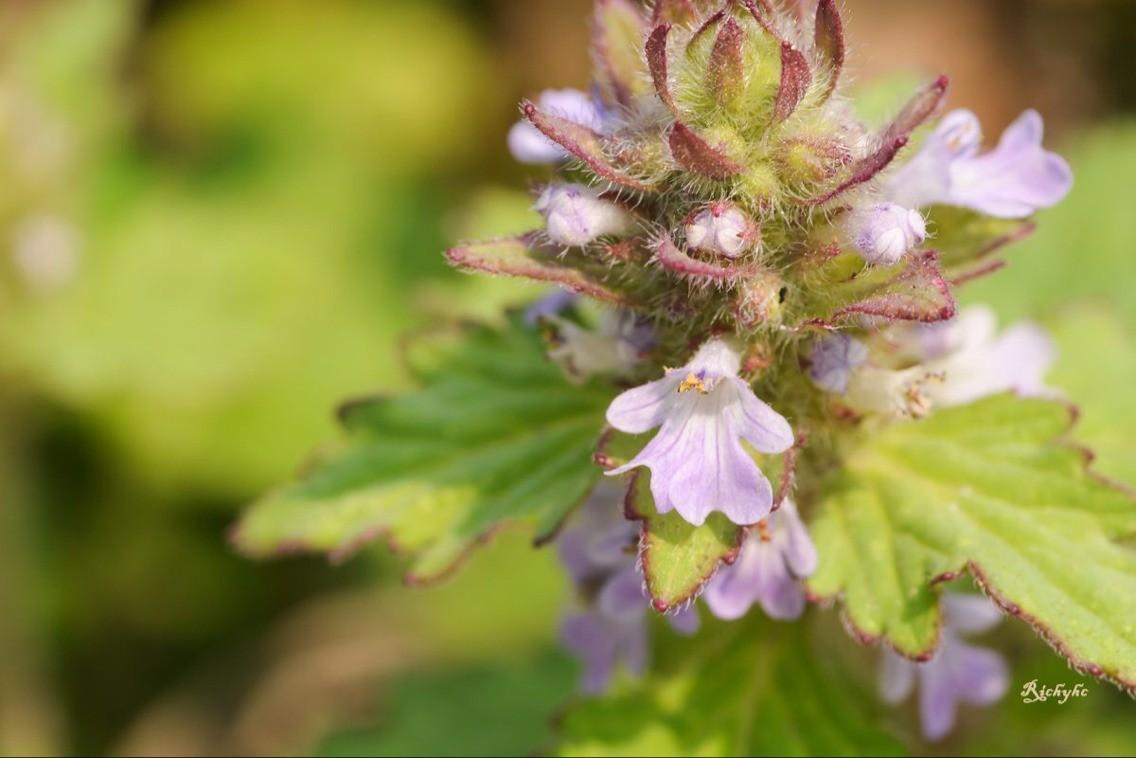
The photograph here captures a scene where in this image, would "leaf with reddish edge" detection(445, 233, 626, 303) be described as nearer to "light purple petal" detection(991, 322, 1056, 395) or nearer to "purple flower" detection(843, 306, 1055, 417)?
"purple flower" detection(843, 306, 1055, 417)

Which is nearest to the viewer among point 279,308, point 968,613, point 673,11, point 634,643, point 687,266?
point 687,266

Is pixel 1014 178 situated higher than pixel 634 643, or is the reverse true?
pixel 1014 178

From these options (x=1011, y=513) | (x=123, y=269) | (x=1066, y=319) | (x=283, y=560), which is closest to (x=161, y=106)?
(x=123, y=269)

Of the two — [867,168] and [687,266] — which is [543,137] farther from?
[867,168]

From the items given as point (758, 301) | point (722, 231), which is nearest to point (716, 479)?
point (758, 301)

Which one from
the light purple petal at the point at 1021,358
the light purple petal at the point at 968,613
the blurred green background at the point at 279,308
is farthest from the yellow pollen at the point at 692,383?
the blurred green background at the point at 279,308

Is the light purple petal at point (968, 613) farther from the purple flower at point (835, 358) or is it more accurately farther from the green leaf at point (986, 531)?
the purple flower at point (835, 358)
